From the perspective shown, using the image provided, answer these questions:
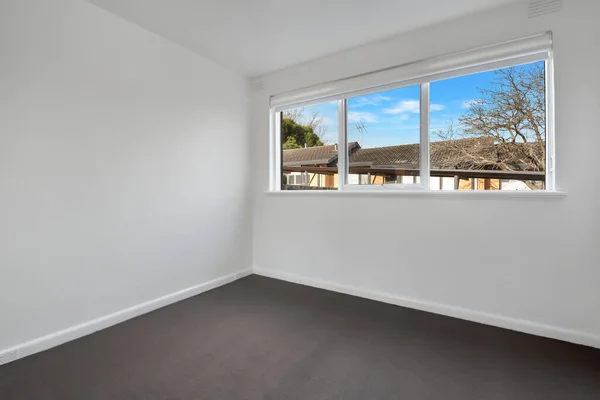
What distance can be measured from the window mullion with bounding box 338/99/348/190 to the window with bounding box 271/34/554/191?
0.03 ft

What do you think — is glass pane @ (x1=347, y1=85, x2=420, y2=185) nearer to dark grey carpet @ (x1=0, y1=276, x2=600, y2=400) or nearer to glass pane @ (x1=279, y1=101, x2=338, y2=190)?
glass pane @ (x1=279, y1=101, x2=338, y2=190)

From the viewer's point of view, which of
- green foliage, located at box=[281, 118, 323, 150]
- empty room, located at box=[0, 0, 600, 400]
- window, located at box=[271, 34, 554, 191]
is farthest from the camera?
green foliage, located at box=[281, 118, 323, 150]

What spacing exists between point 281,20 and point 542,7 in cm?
186

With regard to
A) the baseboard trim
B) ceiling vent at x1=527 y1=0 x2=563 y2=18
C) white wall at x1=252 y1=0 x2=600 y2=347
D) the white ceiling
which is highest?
the white ceiling

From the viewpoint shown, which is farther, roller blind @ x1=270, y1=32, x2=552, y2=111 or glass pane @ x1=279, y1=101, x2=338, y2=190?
glass pane @ x1=279, y1=101, x2=338, y2=190

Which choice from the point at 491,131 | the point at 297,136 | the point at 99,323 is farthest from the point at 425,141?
the point at 99,323

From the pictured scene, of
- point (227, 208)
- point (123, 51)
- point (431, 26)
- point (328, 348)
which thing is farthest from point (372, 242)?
point (123, 51)

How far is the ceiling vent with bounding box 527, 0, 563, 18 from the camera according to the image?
81.7 inches

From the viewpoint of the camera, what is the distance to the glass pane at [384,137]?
2.78 metres

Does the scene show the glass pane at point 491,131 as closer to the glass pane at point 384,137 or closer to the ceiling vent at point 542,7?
the glass pane at point 384,137

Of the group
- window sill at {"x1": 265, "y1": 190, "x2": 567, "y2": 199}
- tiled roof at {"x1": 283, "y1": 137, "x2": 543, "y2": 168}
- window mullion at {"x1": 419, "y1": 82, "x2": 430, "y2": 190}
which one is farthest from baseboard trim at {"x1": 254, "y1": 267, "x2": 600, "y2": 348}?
tiled roof at {"x1": 283, "y1": 137, "x2": 543, "y2": 168}

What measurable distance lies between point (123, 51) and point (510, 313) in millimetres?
3598

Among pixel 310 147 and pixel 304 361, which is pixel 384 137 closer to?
pixel 310 147

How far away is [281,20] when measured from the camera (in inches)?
94.8
